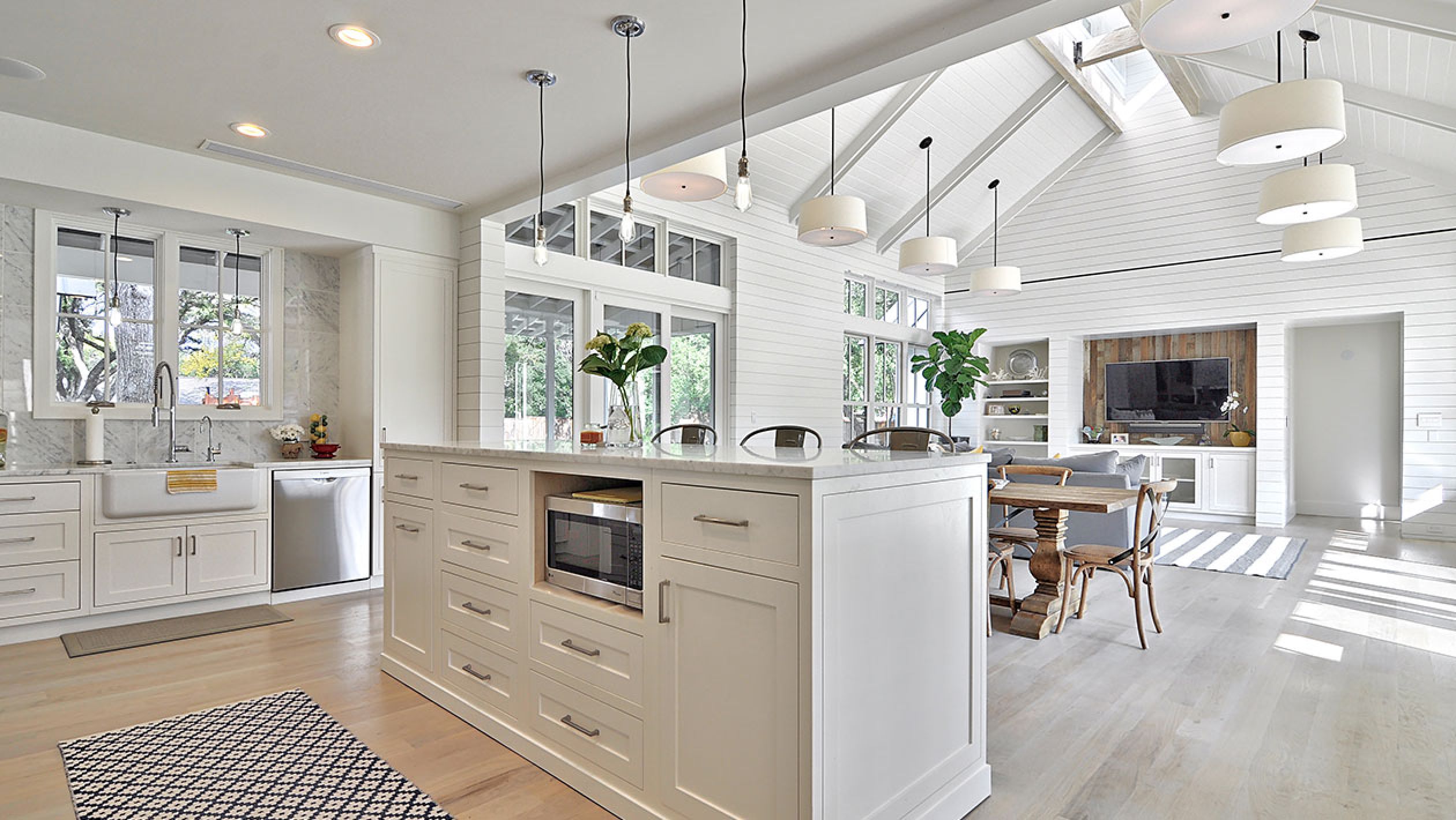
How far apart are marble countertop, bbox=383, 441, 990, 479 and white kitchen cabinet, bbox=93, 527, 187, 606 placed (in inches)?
93.3

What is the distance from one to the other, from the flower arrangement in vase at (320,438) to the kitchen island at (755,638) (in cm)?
294

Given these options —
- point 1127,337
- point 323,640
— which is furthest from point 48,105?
point 1127,337

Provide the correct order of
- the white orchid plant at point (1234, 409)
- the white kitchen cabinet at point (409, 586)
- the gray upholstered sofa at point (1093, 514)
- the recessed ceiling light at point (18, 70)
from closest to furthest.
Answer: the white kitchen cabinet at point (409, 586), the recessed ceiling light at point (18, 70), the gray upholstered sofa at point (1093, 514), the white orchid plant at point (1234, 409)

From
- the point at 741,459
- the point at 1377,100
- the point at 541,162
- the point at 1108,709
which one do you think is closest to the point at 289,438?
the point at 541,162

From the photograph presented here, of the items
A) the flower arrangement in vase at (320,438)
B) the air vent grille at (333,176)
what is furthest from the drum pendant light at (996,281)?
the flower arrangement in vase at (320,438)

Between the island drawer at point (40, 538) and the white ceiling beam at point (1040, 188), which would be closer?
the island drawer at point (40, 538)

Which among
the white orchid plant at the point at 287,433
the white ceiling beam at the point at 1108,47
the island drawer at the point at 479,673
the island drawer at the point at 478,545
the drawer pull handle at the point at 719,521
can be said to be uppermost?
the white ceiling beam at the point at 1108,47

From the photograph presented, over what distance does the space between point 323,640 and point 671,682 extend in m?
2.74

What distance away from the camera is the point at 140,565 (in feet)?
13.5

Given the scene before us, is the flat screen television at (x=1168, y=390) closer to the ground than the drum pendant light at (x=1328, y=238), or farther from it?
closer to the ground

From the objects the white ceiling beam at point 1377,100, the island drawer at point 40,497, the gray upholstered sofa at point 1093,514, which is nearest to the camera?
the island drawer at point 40,497

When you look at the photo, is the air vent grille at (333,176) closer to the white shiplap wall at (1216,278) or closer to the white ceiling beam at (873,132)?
the white ceiling beam at (873,132)

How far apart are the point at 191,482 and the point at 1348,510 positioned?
11175 millimetres

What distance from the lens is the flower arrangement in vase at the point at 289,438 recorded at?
495 centimetres
